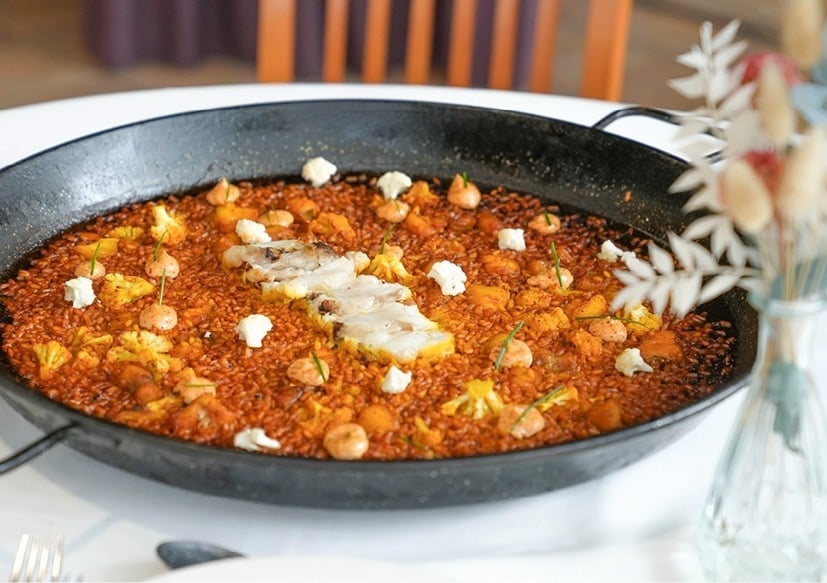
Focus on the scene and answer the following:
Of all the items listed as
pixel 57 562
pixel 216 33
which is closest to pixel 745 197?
pixel 57 562

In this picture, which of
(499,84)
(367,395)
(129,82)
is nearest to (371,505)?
(367,395)

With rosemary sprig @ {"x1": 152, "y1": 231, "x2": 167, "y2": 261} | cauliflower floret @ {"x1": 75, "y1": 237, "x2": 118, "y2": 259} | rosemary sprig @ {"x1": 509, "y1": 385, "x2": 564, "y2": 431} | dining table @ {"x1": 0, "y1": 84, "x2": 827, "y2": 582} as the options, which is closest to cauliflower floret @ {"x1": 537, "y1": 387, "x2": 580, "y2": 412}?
rosemary sprig @ {"x1": 509, "y1": 385, "x2": 564, "y2": 431}

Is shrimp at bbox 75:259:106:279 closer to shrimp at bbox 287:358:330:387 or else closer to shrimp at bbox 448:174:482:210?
shrimp at bbox 287:358:330:387

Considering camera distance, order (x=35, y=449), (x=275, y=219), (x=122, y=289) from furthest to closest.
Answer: (x=275, y=219) < (x=122, y=289) < (x=35, y=449)

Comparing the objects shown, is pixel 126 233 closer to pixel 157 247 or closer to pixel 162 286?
pixel 157 247

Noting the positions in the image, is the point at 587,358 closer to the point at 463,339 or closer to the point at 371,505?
the point at 463,339

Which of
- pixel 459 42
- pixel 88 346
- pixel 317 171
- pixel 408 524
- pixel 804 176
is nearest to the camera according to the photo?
pixel 804 176
